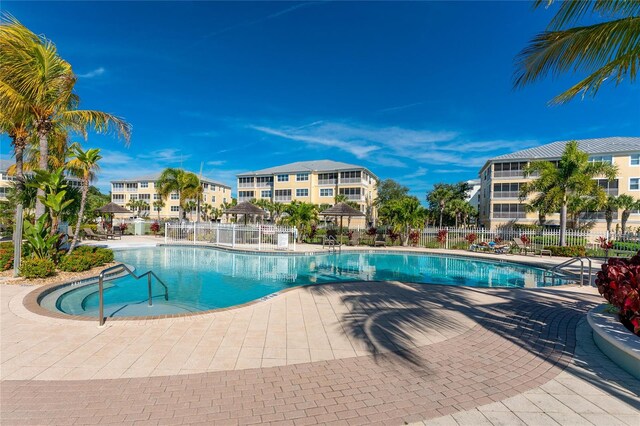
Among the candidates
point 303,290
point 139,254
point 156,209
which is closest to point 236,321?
point 303,290

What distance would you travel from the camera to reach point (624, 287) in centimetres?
432

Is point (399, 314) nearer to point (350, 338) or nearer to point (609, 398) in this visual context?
point (350, 338)

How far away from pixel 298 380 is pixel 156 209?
67.3 m

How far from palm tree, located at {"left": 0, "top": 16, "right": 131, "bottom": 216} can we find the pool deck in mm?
6919

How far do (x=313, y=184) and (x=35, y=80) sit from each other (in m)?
39.5

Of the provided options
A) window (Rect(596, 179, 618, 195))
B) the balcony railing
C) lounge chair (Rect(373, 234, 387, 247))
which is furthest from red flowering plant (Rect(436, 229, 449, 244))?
window (Rect(596, 179, 618, 195))

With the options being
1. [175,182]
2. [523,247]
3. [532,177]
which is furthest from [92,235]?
[532,177]

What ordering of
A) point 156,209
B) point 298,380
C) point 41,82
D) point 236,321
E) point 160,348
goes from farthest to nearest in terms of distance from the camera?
point 156,209
point 41,82
point 236,321
point 160,348
point 298,380

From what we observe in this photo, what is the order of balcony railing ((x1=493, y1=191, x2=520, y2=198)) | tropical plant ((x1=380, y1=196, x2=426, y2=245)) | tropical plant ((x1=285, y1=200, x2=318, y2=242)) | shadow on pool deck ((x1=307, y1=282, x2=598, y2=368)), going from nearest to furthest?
shadow on pool deck ((x1=307, y1=282, x2=598, y2=368)) < tropical plant ((x1=380, y1=196, x2=426, y2=245)) < tropical plant ((x1=285, y1=200, x2=318, y2=242)) < balcony railing ((x1=493, y1=191, x2=520, y2=198))

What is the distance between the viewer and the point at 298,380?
145 inches

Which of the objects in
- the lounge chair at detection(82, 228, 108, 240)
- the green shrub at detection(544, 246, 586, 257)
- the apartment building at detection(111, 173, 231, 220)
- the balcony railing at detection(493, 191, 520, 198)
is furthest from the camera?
the apartment building at detection(111, 173, 231, 220)

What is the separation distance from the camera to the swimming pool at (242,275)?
8.12m

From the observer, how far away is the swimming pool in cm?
812

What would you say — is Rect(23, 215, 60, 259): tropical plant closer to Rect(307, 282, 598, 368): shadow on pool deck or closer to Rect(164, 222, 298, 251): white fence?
Rect(307, 282, 598, 368): shadow on pool deck
